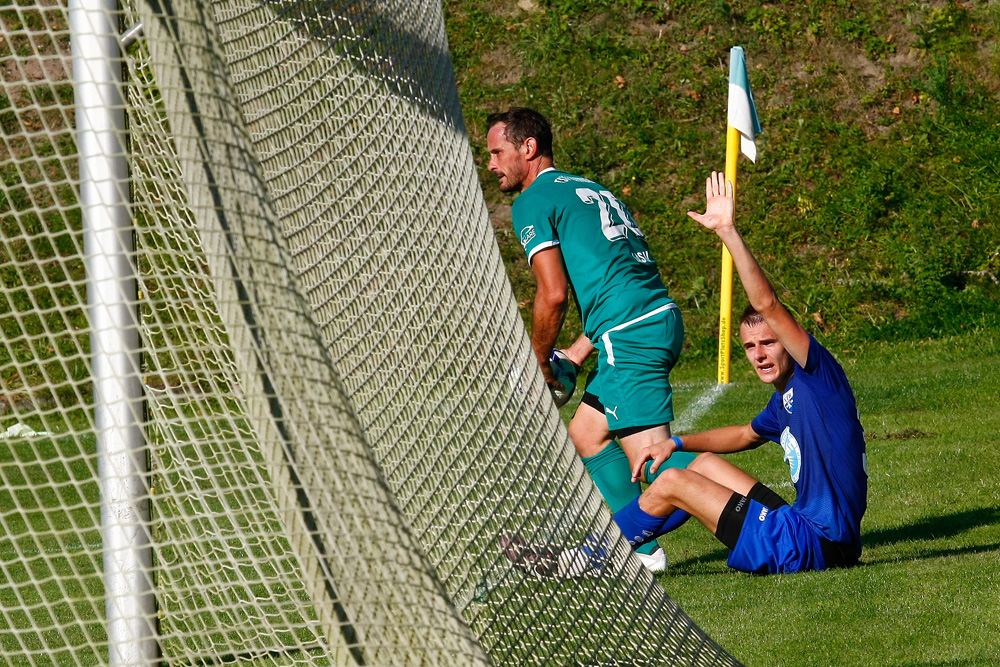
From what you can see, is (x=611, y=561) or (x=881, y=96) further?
(x=881, y=96)

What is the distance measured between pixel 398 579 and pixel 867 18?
1471cm

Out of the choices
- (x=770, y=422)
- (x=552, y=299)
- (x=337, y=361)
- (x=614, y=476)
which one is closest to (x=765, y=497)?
(x=770, y=422)

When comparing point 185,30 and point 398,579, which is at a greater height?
point 185,30

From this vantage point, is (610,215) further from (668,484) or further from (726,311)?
(726,311)

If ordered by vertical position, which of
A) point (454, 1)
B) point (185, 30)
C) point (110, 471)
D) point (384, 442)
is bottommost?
point (454, 1)

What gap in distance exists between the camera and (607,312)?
5949 millimetres

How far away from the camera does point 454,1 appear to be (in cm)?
1708

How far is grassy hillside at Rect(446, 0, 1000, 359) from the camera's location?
43.5 feet

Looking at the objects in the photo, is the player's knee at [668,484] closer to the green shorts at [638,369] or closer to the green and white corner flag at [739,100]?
the green shorts at [638,369]

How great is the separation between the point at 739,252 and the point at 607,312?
1562 millimetres

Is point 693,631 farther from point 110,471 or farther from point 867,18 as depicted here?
point 867,18

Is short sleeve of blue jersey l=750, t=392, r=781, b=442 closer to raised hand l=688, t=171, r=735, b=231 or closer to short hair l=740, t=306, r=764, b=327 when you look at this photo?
short hair l=740, t=306, r=764, b=327

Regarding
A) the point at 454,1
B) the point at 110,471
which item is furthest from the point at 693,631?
the point at 454,1

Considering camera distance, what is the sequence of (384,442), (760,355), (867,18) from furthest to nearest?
(867,18)
(760,355)
(384,442)
